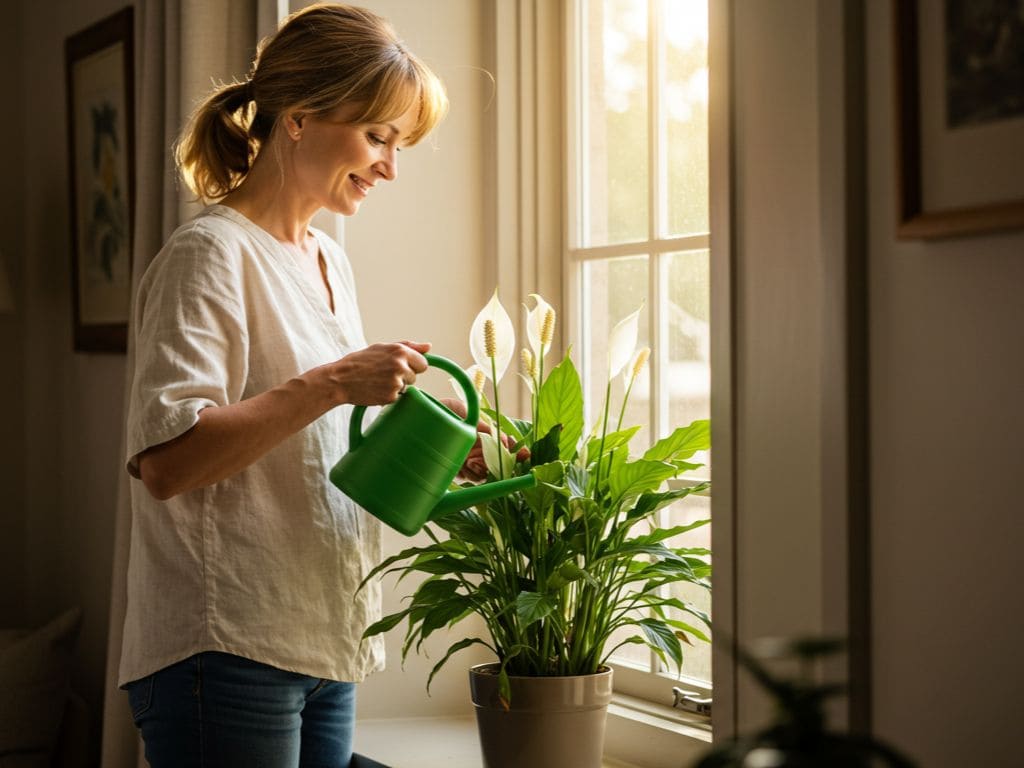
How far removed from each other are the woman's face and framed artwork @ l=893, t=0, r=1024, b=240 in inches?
28.8

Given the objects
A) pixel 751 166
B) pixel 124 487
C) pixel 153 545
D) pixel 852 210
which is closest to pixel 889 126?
pixel 852 210

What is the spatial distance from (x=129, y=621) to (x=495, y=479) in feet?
1.55

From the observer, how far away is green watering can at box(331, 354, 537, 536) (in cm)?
138

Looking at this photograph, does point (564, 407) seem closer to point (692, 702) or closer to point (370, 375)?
point (370, 375)

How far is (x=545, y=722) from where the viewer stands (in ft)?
4.80

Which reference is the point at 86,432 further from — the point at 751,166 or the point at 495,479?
the point at 751,166

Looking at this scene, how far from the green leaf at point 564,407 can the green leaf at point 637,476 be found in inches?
Answer: 2.6

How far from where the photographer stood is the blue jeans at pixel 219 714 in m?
1.38

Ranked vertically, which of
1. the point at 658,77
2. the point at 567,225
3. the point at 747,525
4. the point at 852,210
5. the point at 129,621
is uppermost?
the point at 658,77

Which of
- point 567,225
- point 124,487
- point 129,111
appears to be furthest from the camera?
point 129,111

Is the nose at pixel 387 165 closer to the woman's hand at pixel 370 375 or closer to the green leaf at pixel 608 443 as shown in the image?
the woman's hand at pixel 370 375

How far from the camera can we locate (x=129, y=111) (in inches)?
104

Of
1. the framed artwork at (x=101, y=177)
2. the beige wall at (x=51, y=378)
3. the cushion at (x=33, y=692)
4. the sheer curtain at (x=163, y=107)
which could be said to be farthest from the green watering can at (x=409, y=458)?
the beige wall at (x=51, y=378)

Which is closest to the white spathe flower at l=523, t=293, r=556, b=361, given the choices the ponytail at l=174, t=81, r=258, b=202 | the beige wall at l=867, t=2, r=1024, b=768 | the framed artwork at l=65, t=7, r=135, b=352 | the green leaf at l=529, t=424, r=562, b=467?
the green leaf at l=529, t=424, r=562, b=467
